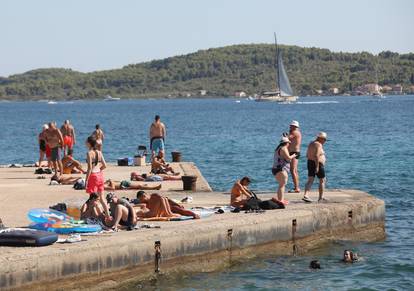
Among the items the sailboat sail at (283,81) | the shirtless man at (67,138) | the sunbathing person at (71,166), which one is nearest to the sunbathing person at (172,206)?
the sunbathing person at (71,166)

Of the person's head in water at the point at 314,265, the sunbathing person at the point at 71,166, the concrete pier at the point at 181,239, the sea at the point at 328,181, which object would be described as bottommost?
the sea at the point at 328,181

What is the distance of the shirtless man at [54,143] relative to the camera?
93.9ft

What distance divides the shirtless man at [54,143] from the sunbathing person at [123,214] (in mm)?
10710

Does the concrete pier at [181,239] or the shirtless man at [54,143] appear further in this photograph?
the shirtless man at [54,143]

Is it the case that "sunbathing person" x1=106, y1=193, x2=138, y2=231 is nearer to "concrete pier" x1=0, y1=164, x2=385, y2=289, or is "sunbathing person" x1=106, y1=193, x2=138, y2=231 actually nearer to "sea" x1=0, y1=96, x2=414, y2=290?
"concrete pier" x1=0, y1=164, x2=385, y2=289

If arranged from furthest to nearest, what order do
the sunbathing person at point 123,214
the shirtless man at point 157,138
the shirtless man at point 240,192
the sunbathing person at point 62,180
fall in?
the shirtless man at point 157,138 < the sunbathing person at point 62,180 < the shirtless man at point 240,192 < the sunbathing person at point 123,214

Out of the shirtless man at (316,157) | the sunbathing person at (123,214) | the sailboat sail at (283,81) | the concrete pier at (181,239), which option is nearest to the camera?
the concrete pier at (181,239)

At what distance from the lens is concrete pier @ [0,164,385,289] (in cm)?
1529

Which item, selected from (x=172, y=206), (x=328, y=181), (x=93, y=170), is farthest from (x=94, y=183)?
(x=328, y=181)

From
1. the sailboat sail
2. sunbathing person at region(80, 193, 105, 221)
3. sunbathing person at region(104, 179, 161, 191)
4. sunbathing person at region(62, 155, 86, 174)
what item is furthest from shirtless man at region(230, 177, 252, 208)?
the sailboat sail

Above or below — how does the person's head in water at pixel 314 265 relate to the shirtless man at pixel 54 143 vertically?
below

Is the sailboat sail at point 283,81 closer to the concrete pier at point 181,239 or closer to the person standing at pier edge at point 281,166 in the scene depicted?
the concrete pier at point 181,239

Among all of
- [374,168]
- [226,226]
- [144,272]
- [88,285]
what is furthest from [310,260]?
[374,168]

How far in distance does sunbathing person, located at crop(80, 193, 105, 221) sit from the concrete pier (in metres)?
0.83
